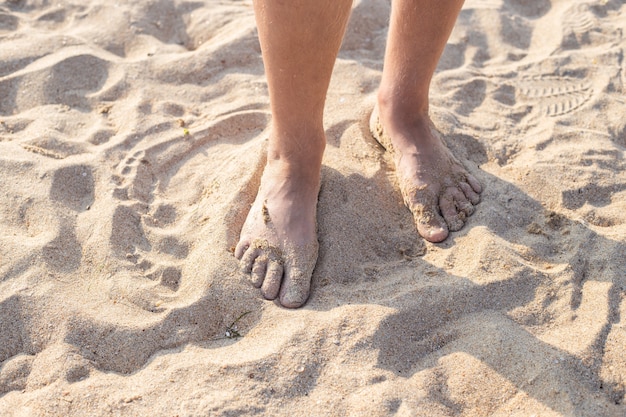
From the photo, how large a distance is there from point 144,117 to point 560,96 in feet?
5.62

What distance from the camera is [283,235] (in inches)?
72.5

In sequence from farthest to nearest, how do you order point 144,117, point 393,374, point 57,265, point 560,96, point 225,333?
1. point 560,96
2. point 144,117
3. point 57,265
4. point 225,333
5. point 393,374

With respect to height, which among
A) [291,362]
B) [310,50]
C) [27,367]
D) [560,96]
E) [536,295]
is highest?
[310,50]

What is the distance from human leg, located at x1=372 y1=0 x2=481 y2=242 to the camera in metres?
1.94

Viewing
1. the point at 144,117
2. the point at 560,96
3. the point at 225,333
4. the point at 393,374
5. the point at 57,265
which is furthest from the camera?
the point at 560,96

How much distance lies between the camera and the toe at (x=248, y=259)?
1.80m

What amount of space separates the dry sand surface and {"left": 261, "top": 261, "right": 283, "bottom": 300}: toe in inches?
1.1

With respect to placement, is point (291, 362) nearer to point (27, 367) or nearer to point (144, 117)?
point (27, 367)

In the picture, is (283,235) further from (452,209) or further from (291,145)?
(452,209)

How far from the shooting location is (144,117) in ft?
7.70

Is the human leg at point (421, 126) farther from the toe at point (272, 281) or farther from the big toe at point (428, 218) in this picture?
the toe at point (272, 281)

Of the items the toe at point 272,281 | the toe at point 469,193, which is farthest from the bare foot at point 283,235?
the toe at point 469,193

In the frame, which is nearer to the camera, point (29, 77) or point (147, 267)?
point (147, 267)

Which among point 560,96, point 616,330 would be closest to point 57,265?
point 616,330
